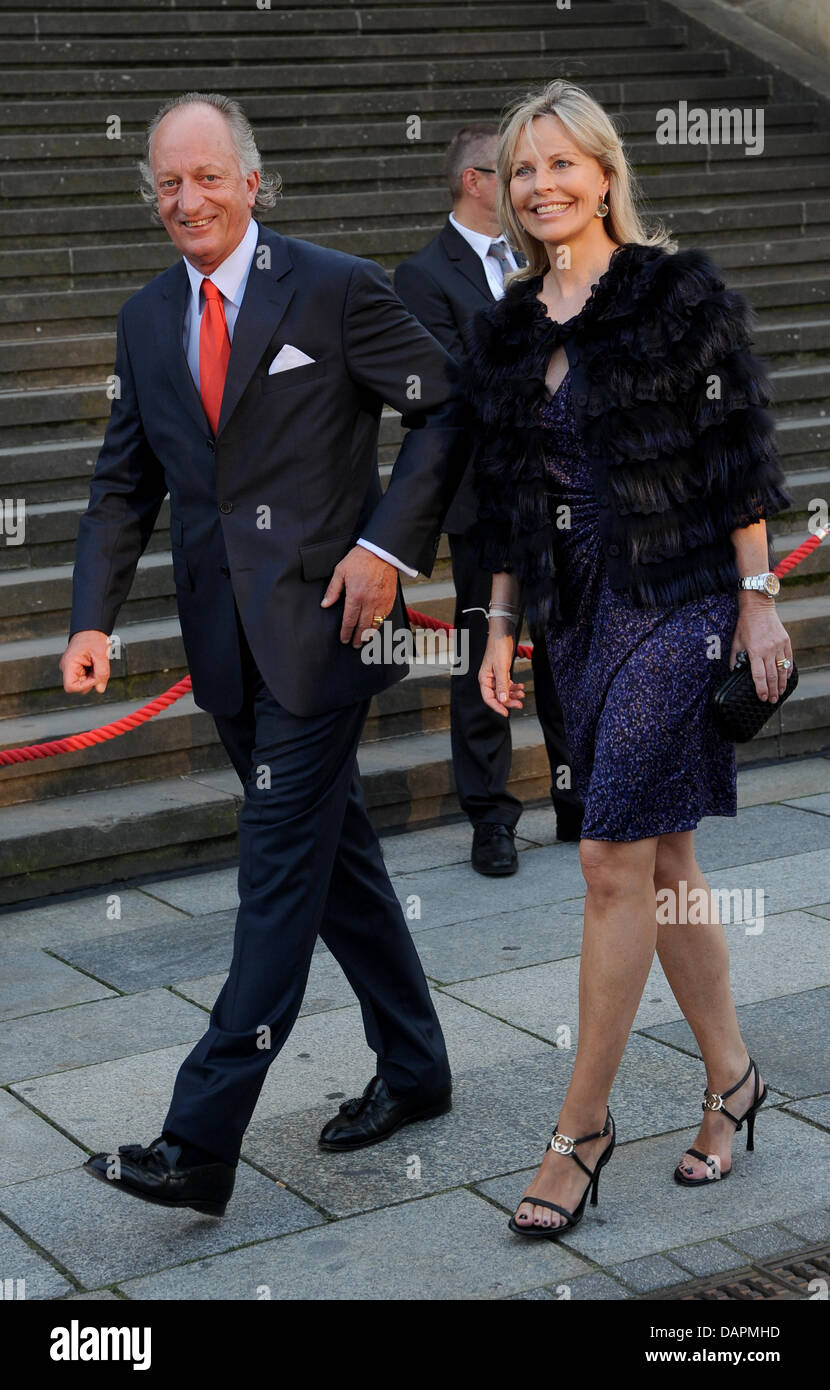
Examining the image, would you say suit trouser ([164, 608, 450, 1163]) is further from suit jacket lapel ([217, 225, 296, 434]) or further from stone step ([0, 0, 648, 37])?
stone step ([0, 0, 648, 37])

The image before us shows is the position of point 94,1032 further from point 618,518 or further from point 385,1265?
point 618,518

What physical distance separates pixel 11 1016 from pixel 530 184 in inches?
102

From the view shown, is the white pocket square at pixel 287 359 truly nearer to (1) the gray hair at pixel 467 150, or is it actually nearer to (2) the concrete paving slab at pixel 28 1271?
(2) the concrete paving slab at pixel 28 1271

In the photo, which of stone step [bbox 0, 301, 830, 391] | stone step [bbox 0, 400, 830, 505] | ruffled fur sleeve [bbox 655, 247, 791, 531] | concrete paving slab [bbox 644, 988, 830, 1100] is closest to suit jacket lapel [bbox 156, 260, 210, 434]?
ruffled fur sleeve [bbox 655, 247, 791, 531]

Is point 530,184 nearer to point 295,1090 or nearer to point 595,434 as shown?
point 595,434

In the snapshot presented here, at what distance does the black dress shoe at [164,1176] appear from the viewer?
10.8 ft

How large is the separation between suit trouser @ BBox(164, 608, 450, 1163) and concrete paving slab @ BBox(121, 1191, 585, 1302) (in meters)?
0.21

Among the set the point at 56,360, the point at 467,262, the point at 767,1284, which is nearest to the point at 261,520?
the point at 767,1284

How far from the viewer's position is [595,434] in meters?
3.31
